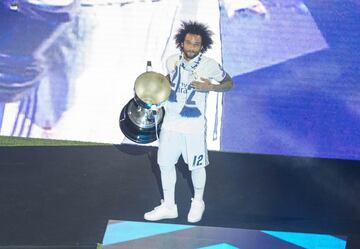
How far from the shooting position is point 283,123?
6.47m

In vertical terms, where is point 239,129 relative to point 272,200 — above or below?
above

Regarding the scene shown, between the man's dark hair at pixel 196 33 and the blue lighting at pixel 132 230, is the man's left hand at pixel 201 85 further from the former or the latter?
the blue lighting at pixel 132 230

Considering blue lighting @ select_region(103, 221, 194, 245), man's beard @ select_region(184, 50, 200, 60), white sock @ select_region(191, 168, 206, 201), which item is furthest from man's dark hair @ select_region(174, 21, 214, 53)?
blue lighting @ select_region(103, 221, 194, 245)

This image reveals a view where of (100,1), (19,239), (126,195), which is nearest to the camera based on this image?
(19,239)

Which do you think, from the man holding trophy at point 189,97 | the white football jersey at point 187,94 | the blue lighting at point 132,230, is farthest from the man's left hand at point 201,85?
the blue lighting at point 132,230

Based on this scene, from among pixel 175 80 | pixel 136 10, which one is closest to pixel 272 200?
pixel 175 80

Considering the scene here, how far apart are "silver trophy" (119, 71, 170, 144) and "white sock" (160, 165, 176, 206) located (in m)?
0.32

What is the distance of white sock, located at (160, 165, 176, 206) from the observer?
4.93 meters

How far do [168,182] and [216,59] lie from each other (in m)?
1.90

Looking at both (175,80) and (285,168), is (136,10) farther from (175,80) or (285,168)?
(285,168)

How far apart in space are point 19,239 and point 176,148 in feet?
4.62

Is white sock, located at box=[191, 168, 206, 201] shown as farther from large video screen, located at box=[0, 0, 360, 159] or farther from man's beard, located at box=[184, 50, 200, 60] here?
large video screen, located at box=[0, 0, 360, 159]

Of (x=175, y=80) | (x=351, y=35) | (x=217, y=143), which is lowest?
(x=217, y=143)

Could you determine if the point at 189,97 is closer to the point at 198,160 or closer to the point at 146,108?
the point at 146,108
